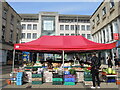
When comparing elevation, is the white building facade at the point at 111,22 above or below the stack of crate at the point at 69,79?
above

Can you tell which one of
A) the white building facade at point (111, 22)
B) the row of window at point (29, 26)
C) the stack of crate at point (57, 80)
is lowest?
the stack of crate at point (57, 80)

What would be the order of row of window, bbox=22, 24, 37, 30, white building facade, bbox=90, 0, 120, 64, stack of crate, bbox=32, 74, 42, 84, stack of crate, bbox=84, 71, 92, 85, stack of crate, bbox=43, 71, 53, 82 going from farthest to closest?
1. row of window, bbox=22, 24, 37, 30
2. white building facade, bbox=90, 0, 120, 64
3. stack of crate, bbox=43, 71, 53, 82
4. stack of crate, bbox=32, 74, 42, 84
5. stack of crate, bbox=84, 71, 92, 85

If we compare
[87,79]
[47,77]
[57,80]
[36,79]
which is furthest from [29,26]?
[87,79]

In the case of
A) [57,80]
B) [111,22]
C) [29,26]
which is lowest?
[57,80]

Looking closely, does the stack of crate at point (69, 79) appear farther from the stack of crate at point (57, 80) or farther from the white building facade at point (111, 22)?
the white building facade at point (111, 22)

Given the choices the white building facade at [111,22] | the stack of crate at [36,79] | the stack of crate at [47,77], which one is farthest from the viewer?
the white building facade at [111,22]

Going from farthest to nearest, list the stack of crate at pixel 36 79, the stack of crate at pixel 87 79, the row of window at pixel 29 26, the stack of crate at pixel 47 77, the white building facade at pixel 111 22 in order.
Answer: the row of window at pixel 29 26 → the white building facade at pixel 111 22 → the stack of crate at pixel 47 77 → the stack of crate at pixel 36 79 → the stack of crate at pixel 87 79

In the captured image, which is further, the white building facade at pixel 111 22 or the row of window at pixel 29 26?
the row of window at pixel 29 26

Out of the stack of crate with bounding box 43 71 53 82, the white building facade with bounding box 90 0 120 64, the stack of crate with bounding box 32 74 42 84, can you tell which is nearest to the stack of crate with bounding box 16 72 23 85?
the stack of crate with bounding box 32 74 42 84

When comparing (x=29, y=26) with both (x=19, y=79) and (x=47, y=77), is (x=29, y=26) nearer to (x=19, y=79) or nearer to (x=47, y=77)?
(x=47, y=77)

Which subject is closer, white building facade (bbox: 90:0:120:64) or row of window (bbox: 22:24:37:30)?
white building facade (bbox: 90:0:120:64)

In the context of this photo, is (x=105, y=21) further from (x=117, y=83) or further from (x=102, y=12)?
(x=117, y=83)

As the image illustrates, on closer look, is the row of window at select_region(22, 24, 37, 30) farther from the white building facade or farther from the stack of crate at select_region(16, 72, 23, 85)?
the stack of crate at select_region(16, 72, 23, 85)

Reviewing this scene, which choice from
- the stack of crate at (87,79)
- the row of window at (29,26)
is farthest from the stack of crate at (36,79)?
the row of window at (29,26)
